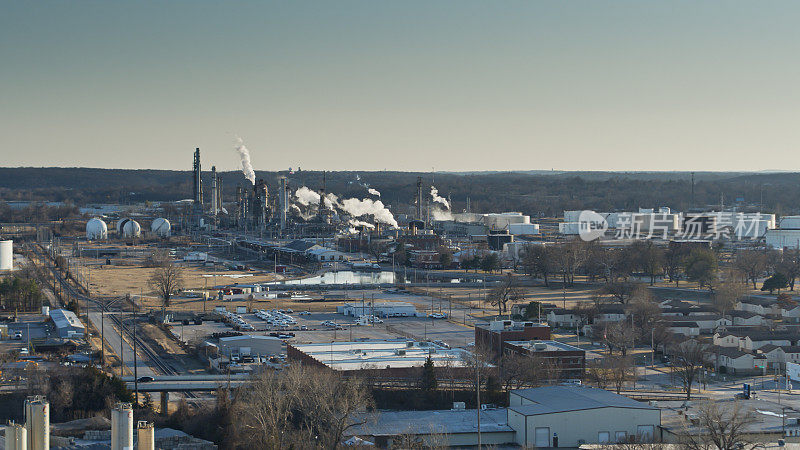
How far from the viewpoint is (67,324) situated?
27.7 metres

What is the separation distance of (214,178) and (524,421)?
61084 mm

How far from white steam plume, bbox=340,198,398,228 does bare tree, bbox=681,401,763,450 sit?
50.9 metres

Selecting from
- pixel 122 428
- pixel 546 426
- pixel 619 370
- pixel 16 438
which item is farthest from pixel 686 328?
pixel 16 438

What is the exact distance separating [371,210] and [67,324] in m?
43.2

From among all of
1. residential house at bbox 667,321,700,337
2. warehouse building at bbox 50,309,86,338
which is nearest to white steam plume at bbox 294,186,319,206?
warehouse building at bbox 50,309,86,338

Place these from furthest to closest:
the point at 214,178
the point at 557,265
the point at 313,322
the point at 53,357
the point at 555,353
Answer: the point at 214,178 < the point at 557,265 < the point at 313,322 < the point at 53,357 < the point at 555,353

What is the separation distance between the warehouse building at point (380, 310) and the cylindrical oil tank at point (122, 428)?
20782mm

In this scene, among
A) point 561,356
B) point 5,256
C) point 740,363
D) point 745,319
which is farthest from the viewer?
point 5,256

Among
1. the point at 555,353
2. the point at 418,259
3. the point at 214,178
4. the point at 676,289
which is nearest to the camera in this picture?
the point at 555,353

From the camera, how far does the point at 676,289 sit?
3906 centimetres

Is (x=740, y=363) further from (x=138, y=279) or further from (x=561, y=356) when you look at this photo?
(x=138, y=279)

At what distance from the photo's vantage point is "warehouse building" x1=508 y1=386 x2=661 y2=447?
16.0 meters

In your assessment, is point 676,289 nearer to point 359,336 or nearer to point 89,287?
point 359,336

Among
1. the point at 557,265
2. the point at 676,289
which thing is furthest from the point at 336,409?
the point at 557,265
